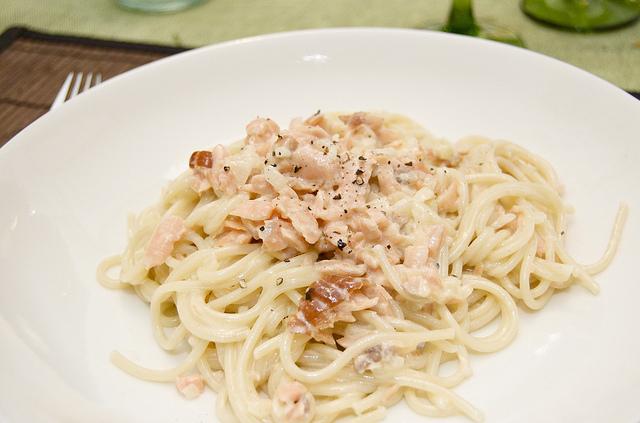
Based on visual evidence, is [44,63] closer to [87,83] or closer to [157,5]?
[87,83]

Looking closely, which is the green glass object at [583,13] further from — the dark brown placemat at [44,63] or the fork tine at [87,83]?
the fork tine at [87,83]

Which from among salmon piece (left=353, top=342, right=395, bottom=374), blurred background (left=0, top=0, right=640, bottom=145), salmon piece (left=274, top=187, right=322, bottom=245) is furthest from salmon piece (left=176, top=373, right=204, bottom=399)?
blurred background (left=0, top=0, right=640, bottom=145)

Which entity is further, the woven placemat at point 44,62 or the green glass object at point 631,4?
the green glass object at point 631,4

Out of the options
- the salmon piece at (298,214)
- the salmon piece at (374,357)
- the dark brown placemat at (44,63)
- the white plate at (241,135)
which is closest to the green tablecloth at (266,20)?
the dark brown placemat at (44,63)

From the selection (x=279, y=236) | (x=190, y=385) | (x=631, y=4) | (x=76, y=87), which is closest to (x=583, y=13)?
(x=631, y=4)

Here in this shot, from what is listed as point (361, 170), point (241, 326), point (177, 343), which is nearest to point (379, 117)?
point (361, 170)

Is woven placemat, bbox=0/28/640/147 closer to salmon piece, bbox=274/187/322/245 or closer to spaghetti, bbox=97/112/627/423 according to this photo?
→ spaghetti, bbox=97/112/627/423

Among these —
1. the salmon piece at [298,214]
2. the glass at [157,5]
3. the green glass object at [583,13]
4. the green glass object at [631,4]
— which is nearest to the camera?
the salmon piece at [298,214]
